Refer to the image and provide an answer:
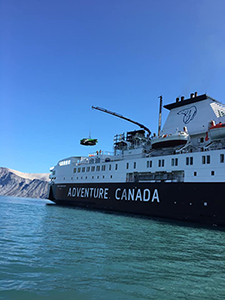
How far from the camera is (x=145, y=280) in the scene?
5.91 metres

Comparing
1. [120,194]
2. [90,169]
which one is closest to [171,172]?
[120,194]

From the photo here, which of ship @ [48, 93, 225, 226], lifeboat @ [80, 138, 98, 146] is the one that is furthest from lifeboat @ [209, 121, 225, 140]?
lifeboat @ [80, 138, 98, 146]

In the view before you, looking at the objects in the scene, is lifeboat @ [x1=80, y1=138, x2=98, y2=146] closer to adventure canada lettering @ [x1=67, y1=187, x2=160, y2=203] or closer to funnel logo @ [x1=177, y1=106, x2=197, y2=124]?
adventure canada lettering @ [x1=67, y1=187, x2=160, y2=203]

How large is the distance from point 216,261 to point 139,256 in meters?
2.66

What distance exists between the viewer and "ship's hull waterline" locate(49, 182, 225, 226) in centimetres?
1842

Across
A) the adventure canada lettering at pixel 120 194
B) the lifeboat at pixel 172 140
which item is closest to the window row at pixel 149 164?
the lifeboat at pixel 172 140

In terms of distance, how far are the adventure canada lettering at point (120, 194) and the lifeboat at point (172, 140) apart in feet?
15.5

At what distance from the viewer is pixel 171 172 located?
2273 centimetres

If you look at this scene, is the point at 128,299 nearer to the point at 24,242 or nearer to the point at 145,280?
the point at 145,280

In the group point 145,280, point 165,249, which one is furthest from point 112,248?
point 145,280

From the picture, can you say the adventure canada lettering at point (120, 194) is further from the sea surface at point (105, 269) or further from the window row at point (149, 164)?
the sea surface at point (105, 269)

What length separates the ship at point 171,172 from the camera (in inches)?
754

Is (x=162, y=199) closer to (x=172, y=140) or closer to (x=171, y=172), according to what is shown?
(x=171, y=172)

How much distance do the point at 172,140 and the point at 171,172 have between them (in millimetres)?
3133
